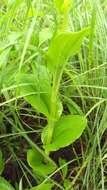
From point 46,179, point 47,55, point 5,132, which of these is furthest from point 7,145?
point 47,55

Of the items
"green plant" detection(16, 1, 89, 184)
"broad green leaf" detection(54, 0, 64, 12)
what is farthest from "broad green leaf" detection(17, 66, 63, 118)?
"broad green leaf" detection(54, 0, 64, 12)

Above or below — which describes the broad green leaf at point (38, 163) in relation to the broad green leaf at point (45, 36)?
below

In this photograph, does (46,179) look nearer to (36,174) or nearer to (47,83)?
(36,174)

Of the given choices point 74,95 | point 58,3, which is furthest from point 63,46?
point 74,95

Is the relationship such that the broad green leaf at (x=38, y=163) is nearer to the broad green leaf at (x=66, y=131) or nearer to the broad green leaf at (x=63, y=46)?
the broad green leaf at (x=66, y=131)

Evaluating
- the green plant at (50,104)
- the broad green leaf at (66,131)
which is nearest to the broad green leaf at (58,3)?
the green plant at (50,104)

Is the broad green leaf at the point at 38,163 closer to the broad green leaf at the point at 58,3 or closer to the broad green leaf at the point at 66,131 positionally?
the broad green leaf at the point at 66,131

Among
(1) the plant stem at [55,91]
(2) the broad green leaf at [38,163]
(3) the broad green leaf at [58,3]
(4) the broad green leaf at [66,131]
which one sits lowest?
(2) the broad green leaf at [38,163]

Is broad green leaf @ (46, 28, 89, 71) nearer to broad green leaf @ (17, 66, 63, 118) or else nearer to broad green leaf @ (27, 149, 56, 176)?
broad green leaf @ (17, 66, 63, 118)

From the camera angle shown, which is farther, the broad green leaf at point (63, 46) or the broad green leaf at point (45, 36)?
the broad green leaf at point (45, 36)
